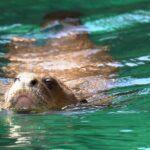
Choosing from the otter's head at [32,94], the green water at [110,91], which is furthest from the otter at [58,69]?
the green water at [110,91]

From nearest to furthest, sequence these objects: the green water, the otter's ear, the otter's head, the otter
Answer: the green water → the otter's head → the otter → the otter's ear

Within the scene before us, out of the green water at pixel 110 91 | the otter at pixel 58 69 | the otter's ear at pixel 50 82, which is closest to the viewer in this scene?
the green water at pixel 110 91

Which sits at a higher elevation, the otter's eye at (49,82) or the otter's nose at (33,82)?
the otter's nose at (33,82)

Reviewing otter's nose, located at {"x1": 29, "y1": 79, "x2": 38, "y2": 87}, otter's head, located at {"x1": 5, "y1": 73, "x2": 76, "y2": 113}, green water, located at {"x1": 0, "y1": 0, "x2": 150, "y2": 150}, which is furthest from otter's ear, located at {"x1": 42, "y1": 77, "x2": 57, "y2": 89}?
green water, located at {"x1": 0, "y1": 0, "x2": 150, "y2": 150}

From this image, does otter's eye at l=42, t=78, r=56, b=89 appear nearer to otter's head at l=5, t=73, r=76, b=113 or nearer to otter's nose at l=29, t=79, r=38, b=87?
otter's head at l=5, t=73, r=76, b=113

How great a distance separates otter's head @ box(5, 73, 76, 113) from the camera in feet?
17.9

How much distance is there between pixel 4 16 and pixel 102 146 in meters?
8.23

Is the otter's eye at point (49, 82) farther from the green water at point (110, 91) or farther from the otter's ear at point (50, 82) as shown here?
the green water at point (110, 91)

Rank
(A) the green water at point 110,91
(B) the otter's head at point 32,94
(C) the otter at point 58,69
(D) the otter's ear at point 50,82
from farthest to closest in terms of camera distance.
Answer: (D) the otter's ear at point 50,82 → (C) the otter at point 58,69 → (B) the otter's head at point 32,94 → (A) the green water at point 110,91

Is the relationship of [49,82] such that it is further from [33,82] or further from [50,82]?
[33,82]

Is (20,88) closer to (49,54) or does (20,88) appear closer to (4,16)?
(49,54)

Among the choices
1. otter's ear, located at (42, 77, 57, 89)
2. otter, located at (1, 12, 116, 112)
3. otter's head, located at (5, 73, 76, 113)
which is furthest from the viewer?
otter's ear, located at (42, 77, 57, 89)

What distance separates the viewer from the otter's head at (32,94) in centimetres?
546

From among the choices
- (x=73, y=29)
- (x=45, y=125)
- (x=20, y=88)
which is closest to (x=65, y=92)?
(x=20, y=88)
